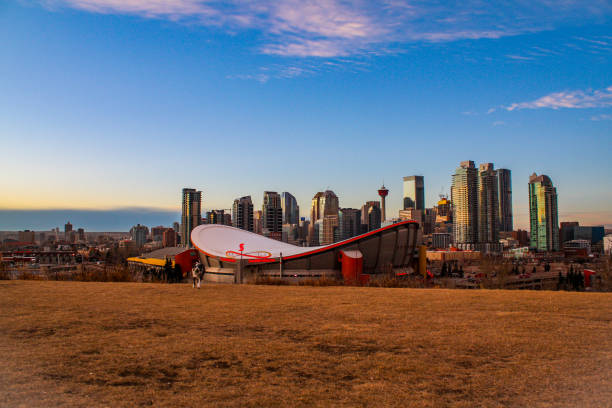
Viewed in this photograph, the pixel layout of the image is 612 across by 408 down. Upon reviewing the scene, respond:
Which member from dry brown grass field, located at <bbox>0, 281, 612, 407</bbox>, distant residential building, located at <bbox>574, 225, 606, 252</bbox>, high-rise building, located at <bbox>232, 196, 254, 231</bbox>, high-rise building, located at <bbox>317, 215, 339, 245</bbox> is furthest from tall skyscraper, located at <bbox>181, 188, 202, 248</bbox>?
dry brown grass field, located at <bbox>0, 281, 612, 407</bbox>

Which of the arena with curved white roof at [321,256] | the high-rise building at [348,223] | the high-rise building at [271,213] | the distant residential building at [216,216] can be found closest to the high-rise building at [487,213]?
the high-rise building at [348,223]

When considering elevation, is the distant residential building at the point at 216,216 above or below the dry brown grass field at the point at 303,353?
above

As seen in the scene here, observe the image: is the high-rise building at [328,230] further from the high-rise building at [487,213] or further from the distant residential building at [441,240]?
the high-rise building at [487,213]

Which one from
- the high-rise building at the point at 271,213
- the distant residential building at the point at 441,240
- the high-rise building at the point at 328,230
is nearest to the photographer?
the high-rise building at the point at 271,213

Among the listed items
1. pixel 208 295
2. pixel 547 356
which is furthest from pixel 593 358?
pixel 208 295

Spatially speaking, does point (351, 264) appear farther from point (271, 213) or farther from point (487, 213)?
point (487, 213)

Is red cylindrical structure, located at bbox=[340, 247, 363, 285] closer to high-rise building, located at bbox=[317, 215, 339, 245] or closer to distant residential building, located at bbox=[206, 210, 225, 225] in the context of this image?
distant residential building, located at bbox=[206, 210, 225, 225]

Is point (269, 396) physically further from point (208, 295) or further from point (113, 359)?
point (208, 295)

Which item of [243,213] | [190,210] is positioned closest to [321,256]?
[243,213]
